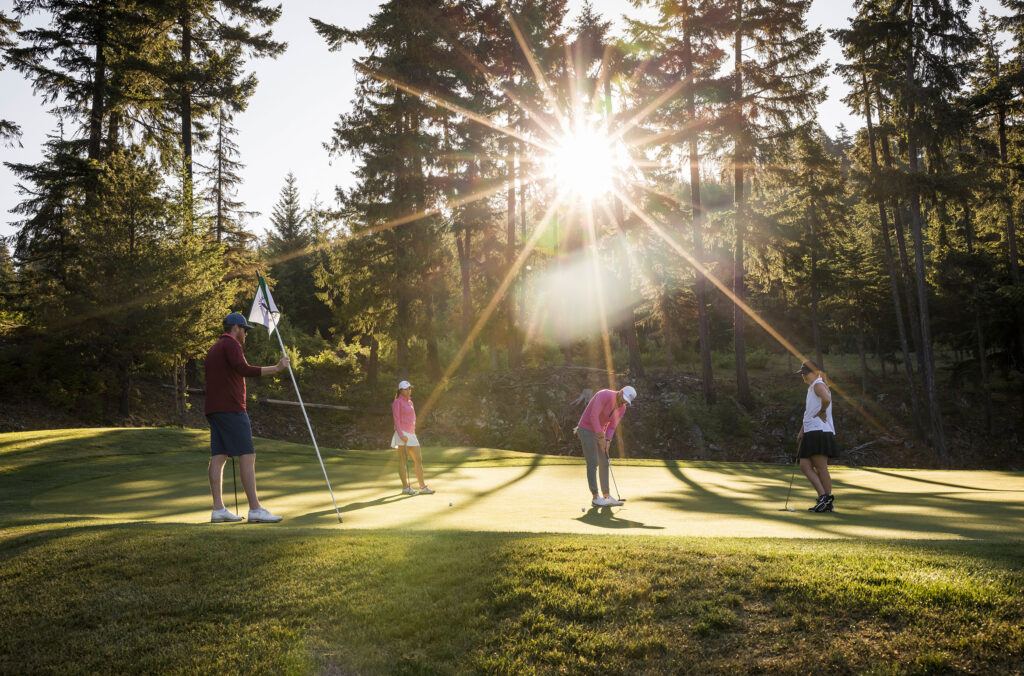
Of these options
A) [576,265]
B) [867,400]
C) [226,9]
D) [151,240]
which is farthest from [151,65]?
[867,400]

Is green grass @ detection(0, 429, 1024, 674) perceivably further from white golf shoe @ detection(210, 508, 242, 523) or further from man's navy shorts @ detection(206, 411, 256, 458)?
man's navy shorts @ detection(206, 411, 256, 458)

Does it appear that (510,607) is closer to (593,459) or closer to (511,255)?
(593,459)

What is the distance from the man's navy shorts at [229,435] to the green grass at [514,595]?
1058 millimetres

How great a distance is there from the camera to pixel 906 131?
27891mm

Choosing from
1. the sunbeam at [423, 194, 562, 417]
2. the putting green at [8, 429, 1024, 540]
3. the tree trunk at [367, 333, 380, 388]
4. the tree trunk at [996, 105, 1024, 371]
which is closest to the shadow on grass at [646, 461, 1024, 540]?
the putting green at [8, 429, 1024, 540]

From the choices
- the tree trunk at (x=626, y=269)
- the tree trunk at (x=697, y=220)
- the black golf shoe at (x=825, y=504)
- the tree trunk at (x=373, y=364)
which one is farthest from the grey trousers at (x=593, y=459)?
the tree trunk at (x=373, y=364)

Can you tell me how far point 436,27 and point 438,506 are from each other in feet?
92.4

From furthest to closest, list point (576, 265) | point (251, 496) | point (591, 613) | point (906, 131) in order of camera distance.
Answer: point (576, 265) < point (906, 131) < point (251, 496) < point (591, 613)

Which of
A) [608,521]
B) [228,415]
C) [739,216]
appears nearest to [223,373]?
[228,415]

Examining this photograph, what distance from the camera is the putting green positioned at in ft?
29.3

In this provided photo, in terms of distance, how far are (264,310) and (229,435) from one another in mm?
2299

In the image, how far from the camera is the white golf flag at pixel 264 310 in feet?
32.9

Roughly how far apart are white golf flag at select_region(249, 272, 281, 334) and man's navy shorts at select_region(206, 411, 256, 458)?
1703mm

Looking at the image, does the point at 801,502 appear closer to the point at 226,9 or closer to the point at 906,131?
the point at 906,131
